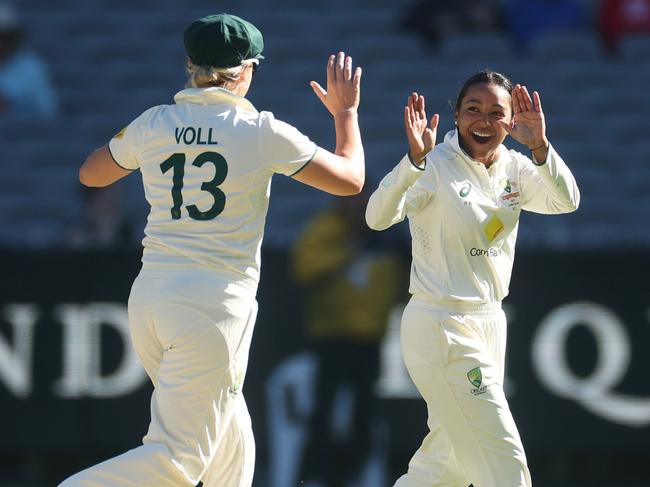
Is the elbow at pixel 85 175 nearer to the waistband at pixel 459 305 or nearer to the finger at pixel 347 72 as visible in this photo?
the finger at pixel 347 72

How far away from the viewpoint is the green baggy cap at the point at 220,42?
4.59 metres

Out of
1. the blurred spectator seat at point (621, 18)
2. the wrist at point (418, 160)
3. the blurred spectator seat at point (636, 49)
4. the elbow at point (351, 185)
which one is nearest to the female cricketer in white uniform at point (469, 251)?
the wrist at point (418, 160)

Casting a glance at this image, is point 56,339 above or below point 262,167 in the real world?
below

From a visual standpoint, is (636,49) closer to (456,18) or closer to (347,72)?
(456,18)

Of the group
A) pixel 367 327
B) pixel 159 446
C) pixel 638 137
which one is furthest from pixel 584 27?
pixel 159 446

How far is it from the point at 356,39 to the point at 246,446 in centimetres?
715

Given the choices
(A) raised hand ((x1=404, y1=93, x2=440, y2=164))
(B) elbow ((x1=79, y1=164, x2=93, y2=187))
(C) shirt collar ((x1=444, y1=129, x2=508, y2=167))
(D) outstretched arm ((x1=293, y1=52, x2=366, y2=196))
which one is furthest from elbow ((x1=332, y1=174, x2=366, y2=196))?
(B) elbow ((x1=79, y1=164, x2=93, y2=187))

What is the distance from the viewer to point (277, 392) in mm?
8281

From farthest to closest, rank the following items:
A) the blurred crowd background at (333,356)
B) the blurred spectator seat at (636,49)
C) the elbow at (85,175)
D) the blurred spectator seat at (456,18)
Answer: the blurred spectator seat at (636,49)
the blurred spectator seat at (456,18)
the blurred crowd background at (333,356)
the elbow at (85,175)

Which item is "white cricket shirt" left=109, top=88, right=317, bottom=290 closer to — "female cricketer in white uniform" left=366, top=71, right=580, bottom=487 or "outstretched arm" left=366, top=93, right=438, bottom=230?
"outstretched arm" left=366, top=93, right=438, bottom=230

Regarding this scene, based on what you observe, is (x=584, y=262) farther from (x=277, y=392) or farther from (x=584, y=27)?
(x=584, y=27)

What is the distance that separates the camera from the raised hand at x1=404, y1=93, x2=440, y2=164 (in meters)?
4.79

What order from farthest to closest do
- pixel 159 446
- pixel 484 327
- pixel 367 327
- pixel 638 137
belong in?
pixel 638 137, pixel 367 327, pixel 484 327, pixel 159 446

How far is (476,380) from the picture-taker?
16.2 ft
